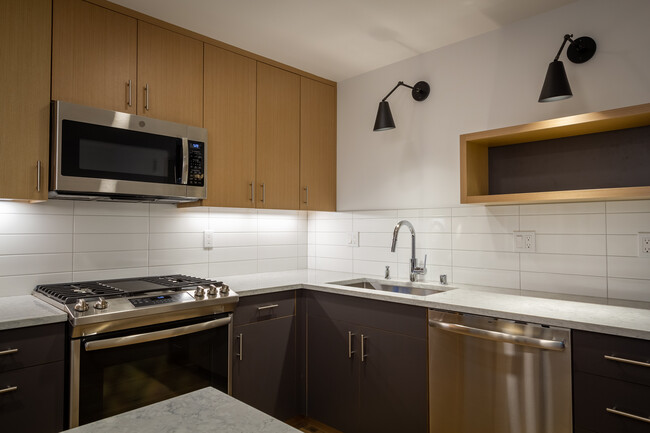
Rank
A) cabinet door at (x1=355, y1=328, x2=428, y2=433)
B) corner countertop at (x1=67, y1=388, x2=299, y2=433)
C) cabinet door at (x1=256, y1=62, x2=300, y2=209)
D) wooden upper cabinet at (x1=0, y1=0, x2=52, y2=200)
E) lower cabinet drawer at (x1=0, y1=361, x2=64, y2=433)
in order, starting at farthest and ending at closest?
cabinet door at (x1=256, y1=62, x2=300, y2=209)
cabinet door at (x1=355, y1=328, x2=428, y2=433)
wooden upper cabinet at (x1=0, y1=0, x2=52, y2=200)
lower cabinet drawer at (x1=0, y1=361, x2=64, y2=433)
corner countertop at (x1=67, y1=388, x2=299, y2=433)

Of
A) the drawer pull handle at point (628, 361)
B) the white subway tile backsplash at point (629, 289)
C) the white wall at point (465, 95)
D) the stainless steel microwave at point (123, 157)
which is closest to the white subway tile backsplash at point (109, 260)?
the stainless steel microwave at point (123, 157)

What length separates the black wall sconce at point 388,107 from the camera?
2.55 metres

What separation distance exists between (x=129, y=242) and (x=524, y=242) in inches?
85.4

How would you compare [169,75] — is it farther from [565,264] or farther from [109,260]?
[565,264]

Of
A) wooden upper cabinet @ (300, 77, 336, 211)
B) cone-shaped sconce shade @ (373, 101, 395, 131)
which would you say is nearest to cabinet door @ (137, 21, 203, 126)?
wooden upper cabinet @ (300, 77, 336, 211)

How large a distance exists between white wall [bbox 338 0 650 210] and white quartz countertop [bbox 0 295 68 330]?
1933 millimetres

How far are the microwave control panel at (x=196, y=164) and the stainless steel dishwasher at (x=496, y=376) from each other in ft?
4.57

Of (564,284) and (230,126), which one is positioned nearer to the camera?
(564,284)

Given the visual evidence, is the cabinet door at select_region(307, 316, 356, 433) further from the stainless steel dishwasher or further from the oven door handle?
the oven door handle

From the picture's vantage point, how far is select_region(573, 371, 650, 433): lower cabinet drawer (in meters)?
1.45

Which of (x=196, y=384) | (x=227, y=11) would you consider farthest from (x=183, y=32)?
(x=196, y=384)

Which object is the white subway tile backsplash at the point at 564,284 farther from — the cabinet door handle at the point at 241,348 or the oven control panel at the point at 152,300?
the oven control panel at the point at 152,300

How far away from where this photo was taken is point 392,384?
2.15 m

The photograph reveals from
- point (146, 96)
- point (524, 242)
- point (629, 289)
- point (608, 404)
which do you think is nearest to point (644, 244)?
point (629, 289)
